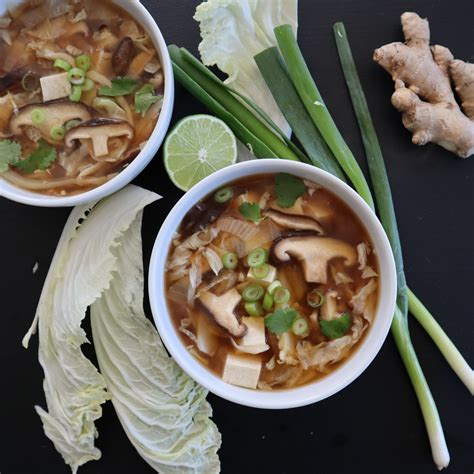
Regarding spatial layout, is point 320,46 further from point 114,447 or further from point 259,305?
point 114,447

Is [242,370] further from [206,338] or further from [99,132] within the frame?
[99,132]

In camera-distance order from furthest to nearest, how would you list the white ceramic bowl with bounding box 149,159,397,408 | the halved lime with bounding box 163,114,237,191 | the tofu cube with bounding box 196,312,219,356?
1. the halved lime with bounding box 163,114,237,191
2. the tofu cube with bounding box 196,312,219,356
3. the white ceramic bowl with bounding box 149,159,397,408

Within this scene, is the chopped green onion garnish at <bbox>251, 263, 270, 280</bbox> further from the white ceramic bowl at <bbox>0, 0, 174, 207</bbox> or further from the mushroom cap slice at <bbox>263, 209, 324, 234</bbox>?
the white ceramic bowl at <bbox>0, 0, 174, 207</bbox>

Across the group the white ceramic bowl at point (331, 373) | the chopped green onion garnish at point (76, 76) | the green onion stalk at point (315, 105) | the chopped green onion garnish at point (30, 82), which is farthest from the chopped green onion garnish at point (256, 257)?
the chopped green onion garnish at point (30, 82)

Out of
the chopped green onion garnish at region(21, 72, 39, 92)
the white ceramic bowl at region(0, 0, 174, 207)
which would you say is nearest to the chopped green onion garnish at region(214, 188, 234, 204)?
the white ceramic bowl at region(0, 0, 174, 207)

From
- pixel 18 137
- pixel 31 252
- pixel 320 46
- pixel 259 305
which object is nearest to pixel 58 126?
pixel 18 137

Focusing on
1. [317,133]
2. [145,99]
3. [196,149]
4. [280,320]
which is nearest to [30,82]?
[145,99]
